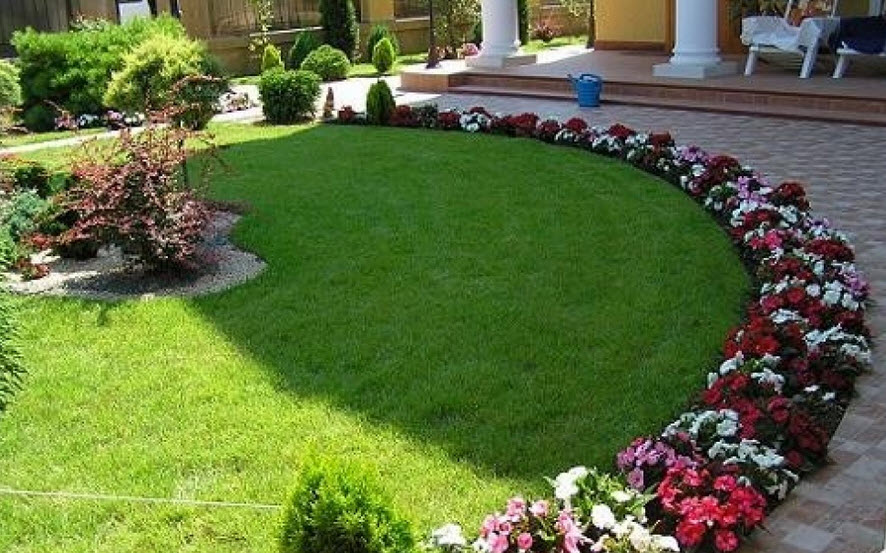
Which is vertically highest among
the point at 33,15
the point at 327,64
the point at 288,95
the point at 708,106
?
the point at 33,15

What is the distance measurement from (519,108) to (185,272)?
7650 millimetres

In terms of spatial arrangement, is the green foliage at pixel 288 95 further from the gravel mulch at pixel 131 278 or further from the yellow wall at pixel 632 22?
the gravel mulch at pixel 131 278

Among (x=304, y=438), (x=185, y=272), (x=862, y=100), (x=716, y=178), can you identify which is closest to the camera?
(x=304, y=438)

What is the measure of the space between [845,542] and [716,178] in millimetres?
5012

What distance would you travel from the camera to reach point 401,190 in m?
8.71

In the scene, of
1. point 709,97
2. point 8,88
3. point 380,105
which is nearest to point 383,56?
point 380,105

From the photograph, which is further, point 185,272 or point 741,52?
point 741,52

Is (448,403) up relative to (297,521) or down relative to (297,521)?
down

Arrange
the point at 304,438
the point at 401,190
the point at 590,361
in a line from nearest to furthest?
the point at 304,438 → the point at 590,361 → the point at 401,190

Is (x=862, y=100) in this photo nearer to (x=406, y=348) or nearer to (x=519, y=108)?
(x=519, y=108)

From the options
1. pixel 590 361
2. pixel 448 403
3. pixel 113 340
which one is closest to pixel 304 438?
pixel 448 403

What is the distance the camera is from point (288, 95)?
13.6 m

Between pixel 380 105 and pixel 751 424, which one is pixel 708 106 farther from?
pixel 751 424

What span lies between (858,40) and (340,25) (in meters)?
12.0
